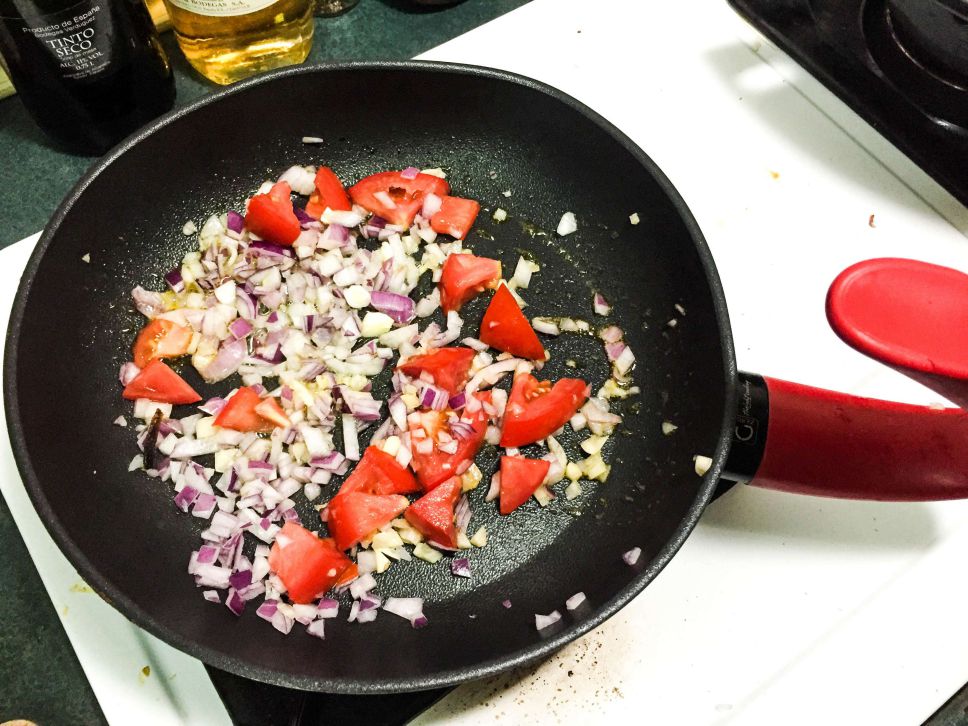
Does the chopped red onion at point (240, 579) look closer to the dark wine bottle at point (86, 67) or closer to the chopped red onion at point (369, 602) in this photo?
the chopped red onion at point (369, 602)

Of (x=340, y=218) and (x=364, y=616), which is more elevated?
(x=340, y=218)

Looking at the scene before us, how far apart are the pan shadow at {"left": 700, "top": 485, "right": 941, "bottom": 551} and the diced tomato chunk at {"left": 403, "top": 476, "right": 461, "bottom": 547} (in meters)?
0.25

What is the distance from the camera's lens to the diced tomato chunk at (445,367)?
83 cm

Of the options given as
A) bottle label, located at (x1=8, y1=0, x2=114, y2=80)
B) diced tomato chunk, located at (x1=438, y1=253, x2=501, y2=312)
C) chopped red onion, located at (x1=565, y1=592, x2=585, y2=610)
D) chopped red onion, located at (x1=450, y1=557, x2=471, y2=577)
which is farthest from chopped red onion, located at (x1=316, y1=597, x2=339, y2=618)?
bottle label, located at (x1=8, y1=0, x2=114, y2=80)

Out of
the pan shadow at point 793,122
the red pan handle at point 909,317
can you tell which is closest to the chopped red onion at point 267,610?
the red pan handle at point 909,317

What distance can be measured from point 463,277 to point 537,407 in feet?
0.56

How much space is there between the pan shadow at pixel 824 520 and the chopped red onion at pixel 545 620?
0.58ft

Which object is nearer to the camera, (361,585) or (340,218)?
(361,585)

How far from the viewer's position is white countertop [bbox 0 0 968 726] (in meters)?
0.73

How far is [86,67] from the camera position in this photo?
34.0 inches

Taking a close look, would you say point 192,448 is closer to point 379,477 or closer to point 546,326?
point 379,477

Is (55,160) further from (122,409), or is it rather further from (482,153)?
(482,153)

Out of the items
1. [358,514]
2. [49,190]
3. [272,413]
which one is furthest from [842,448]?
[49,190]

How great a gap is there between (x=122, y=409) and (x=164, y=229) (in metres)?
0.21
